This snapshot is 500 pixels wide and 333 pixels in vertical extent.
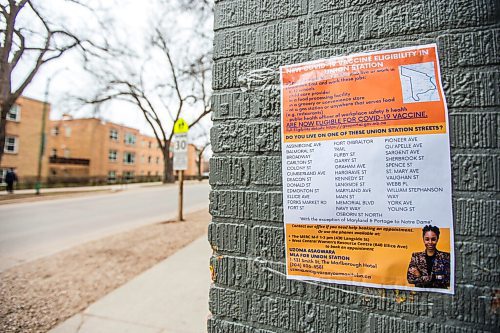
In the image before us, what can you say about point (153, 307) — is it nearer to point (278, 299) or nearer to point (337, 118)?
point (278, 299)

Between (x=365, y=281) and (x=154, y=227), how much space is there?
730 centimetres

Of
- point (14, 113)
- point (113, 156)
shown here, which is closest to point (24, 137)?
point (14, 113)

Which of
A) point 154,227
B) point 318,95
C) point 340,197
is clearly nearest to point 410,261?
point 340,197

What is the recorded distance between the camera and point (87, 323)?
268cm

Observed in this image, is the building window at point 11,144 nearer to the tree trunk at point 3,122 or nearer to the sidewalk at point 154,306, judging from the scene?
the tree trunk at point 3,122

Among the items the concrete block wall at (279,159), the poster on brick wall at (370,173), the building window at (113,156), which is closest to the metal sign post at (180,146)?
the concrete block wall at (279,159)

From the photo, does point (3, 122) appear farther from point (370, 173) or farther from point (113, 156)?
point (113, 156)

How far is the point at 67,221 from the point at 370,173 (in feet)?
29.9

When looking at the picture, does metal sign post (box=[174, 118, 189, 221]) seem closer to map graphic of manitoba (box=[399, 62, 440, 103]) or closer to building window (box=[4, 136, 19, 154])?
building window (box=[4, 136, 19, 154])

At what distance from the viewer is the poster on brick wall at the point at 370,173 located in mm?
961

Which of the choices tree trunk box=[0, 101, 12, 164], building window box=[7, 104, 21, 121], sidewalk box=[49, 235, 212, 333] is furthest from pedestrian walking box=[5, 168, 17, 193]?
sidewalk box=[49, 235, 212, 333]

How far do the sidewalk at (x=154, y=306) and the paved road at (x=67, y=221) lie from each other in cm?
107

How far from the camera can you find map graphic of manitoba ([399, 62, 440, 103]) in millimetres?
989

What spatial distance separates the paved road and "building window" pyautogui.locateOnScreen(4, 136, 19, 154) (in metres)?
0.34
